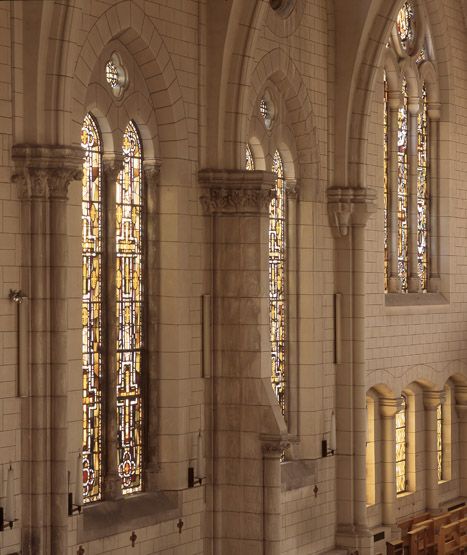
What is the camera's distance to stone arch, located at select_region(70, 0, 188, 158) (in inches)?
616

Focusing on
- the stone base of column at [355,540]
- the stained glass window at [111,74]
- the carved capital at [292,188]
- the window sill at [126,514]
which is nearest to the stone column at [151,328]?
the window sill at [126,514]

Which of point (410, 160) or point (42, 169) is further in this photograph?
point (410, 160)

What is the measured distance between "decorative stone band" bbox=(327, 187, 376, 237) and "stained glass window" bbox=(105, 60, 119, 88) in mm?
5011

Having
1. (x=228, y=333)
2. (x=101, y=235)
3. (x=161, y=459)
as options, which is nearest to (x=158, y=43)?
(x=101, y=235)

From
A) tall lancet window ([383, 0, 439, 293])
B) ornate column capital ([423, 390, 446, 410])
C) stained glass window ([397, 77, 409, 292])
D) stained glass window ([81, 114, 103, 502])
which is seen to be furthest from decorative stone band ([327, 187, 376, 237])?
stained glass window ([81, 114, 103, 502])

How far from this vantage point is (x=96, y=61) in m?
16.1

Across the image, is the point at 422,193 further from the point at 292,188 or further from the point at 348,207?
the point at 292,188

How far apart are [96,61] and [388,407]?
8903 millimetres

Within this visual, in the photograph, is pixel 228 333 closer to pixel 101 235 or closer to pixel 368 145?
pixel 101 235

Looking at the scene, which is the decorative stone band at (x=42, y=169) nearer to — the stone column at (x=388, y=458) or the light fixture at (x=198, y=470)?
the light fixture at (x=198, y=470)

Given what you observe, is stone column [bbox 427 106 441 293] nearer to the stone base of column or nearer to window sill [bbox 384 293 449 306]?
window sill [bbox 384 293 449 306]

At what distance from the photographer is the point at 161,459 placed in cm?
1747

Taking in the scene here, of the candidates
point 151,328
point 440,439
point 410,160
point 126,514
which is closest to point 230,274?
point 151,328

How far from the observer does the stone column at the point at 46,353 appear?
14641 mm
